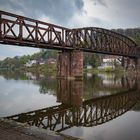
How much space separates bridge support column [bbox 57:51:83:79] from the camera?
65.1 meters

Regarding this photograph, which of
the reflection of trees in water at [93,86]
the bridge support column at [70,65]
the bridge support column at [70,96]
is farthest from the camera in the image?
the bridge support column at [70,65]

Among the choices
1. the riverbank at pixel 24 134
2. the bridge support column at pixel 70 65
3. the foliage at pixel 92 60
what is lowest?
the riverbank at pixel 24 134

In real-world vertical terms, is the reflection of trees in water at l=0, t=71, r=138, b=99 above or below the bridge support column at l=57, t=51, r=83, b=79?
below

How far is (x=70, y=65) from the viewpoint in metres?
66.1

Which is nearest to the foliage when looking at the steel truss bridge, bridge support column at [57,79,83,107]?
bridge support column at [57,79,83,107]

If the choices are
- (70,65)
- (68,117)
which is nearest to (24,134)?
(68,117)

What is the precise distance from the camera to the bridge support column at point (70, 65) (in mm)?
65062

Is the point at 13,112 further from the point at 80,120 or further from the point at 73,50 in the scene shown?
the point at 73,50

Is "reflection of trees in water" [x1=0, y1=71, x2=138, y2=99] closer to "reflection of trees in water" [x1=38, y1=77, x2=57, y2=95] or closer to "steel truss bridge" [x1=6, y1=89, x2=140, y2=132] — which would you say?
"reflection of trees in water" [x1=38, y1=77, x2=57, y2=95]

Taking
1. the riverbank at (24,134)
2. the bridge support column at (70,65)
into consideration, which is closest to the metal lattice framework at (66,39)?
the bridge support column at (70,65)

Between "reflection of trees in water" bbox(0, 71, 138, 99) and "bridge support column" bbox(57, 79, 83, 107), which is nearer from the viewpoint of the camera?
"bridge support column" bbox(57, 79, 83, 107)

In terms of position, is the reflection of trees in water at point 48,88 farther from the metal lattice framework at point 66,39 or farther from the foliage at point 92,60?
the foliage at point 92,60

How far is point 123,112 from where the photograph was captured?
20.1 meters

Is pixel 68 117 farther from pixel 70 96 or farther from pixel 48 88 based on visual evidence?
pixel 48 88
